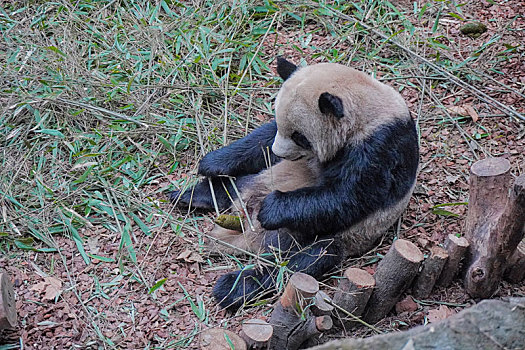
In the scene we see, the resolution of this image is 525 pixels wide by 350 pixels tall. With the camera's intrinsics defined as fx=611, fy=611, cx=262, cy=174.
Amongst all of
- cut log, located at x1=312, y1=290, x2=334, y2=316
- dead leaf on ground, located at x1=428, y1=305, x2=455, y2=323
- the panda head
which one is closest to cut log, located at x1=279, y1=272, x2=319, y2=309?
cut log, located at x1=312, y1=290, x2=334, y2=316

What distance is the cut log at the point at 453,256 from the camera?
404cm

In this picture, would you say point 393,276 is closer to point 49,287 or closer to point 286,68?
point 286,68

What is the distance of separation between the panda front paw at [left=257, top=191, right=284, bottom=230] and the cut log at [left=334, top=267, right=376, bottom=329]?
2.29ft

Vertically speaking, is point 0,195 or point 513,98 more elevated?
point 513,98

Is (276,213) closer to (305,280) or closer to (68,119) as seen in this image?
(305,280)

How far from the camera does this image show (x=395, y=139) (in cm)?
426

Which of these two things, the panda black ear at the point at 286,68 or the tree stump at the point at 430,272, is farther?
Result: the panda black ear at the point at 286,68

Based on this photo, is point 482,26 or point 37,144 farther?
point 482,26

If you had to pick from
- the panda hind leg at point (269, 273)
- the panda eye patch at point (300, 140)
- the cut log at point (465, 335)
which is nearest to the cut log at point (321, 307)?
the panda hind leg at point (269, 273)

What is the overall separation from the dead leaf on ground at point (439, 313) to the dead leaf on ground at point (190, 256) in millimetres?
1734

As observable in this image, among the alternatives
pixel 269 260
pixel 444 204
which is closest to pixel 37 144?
pixel 269 260

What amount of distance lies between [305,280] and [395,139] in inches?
51.4

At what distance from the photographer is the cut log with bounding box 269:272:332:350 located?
3.52 meters

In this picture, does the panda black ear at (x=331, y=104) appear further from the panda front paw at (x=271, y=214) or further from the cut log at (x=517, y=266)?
the cut log at (x=517, y=266)
